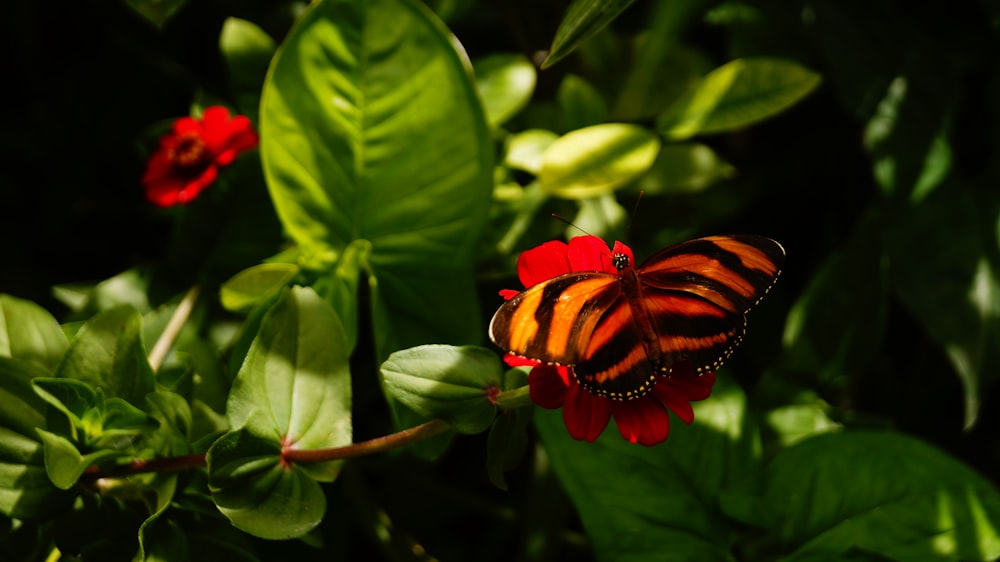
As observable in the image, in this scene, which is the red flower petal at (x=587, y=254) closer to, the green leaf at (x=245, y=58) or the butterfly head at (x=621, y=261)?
the butterfly head at (x=621, y=261)

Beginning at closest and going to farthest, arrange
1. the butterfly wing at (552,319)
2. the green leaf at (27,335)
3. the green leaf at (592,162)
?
the butterfly wing at (552,319) → the green leaf at (27,335) → the green leaf at (592,162)

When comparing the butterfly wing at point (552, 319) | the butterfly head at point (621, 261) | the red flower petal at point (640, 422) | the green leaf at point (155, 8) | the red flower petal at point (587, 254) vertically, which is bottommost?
the red flower petal at point (640, 422)

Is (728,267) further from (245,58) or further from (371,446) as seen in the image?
(245,58)

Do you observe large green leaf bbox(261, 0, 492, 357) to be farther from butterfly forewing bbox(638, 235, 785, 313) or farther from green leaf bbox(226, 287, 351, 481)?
butterfly forewing bbox(638, 235, 785, 313)

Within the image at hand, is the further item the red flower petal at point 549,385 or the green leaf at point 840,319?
the green leaf at point 840,319

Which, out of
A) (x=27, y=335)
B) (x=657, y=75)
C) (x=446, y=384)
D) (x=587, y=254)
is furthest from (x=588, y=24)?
(x=27, y=335)

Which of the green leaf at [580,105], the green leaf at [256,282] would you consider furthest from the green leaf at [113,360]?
the green leaf at [580,105]
